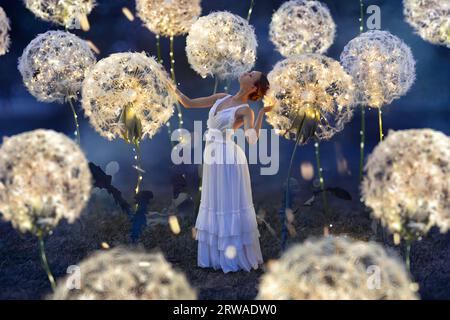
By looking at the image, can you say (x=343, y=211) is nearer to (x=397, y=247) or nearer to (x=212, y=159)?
(x=397, y=247)

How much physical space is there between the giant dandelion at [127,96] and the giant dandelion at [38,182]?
1.56 m

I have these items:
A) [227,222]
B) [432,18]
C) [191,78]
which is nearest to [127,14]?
[191,78]

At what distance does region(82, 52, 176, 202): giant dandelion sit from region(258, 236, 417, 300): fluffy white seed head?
268 centimetres

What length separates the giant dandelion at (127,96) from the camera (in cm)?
598

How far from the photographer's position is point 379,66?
6246 millimetres

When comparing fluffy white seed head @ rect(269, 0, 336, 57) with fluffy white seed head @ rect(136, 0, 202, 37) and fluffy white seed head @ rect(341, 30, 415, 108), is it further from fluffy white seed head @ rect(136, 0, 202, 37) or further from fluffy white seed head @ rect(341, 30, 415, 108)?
fluffy white seed head @ rect(136, 0, 202, 37)

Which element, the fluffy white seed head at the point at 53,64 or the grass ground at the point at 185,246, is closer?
the grass ground at the point at 185,246

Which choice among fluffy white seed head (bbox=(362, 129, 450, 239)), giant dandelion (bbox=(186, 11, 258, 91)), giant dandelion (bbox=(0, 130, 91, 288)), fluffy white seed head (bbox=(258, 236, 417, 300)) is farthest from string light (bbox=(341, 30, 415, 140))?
giant dandelion (bbox=(0, 130, 91, 288))

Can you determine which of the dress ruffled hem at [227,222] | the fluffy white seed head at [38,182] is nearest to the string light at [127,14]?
the dress ruffled hem at [227,222]

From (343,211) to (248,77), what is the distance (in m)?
3.55

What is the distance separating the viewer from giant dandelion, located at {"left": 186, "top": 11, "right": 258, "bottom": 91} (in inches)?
244

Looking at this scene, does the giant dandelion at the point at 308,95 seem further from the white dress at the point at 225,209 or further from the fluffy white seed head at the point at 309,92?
the white dress at the point at 225,209

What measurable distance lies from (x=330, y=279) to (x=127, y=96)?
3.03 m

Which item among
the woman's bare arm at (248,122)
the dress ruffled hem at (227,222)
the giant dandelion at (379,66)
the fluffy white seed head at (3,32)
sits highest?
the fluffy white seed head at (3,32)
